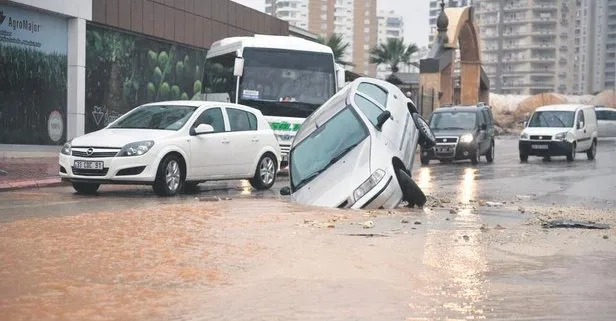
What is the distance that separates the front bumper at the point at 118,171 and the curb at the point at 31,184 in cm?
195

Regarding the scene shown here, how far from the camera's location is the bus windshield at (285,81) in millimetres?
20281

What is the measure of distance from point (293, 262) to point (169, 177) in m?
6.75

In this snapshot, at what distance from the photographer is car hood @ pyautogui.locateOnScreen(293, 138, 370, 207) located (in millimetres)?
11273

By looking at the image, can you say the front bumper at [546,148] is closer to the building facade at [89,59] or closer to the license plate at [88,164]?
the building facade at [89,59]

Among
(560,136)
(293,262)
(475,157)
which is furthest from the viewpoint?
(560,136)

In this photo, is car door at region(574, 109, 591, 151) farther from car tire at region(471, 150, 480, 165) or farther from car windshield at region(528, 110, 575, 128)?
car tire at region(471, 150, 480, 165)

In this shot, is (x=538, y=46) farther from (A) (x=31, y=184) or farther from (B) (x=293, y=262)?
(B) (x=293, y=262)

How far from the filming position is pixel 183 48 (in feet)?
95.0

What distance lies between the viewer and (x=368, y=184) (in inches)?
443

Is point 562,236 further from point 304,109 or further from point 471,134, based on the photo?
point 471,134


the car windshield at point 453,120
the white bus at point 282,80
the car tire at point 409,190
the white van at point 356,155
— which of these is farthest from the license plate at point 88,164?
the car windshield at point 453,120

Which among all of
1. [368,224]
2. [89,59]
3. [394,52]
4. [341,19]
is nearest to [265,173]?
[368,224]

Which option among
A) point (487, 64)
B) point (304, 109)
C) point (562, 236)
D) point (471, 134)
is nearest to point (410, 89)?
point (471, 134)

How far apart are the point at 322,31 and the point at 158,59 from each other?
136441 mm
